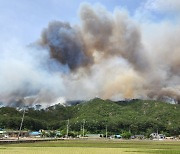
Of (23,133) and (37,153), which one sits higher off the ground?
(23,133)

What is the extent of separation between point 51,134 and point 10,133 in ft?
67.9

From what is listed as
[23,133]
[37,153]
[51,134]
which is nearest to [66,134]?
[51,134]

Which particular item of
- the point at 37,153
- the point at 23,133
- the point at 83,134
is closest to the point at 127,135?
the point at 83,134

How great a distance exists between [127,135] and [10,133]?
58661 mm

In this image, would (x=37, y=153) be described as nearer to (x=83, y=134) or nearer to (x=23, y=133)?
(x=23, y=133)

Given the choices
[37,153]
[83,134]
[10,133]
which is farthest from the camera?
[83,134]

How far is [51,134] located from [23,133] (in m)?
14.4

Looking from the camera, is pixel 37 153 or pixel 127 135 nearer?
pixel 37 153

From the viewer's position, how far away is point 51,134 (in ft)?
554

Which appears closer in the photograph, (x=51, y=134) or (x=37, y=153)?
(x=37, y=153)

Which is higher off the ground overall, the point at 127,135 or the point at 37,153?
the point at 127,135

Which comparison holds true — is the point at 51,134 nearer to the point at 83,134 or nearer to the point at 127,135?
the point at 83,134

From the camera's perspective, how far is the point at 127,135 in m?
168

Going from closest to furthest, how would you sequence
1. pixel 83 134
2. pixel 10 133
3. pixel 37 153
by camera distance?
pixel 37 153
pixel 10 133
pixel 83 134
